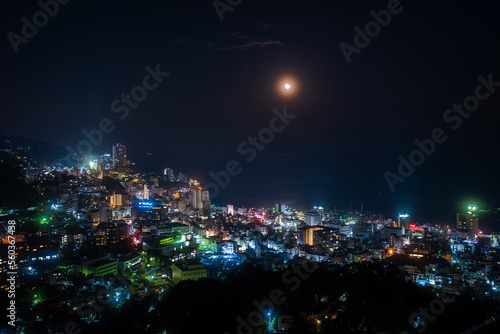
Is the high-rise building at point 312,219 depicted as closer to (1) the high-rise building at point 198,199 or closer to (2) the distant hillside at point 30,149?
(1) the high-rise building at point 198,199

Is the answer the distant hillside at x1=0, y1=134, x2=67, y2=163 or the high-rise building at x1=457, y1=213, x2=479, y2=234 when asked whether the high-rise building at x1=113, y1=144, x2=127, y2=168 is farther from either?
the high-rise building at x1=457, y1=213, x2=479, y2=234

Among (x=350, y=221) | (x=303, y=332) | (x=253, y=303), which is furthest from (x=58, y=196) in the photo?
(x=350, y=221)

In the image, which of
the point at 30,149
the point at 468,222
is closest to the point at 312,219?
the point at 468,222

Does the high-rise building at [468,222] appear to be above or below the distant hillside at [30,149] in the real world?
below

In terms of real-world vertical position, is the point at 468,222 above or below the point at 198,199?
below

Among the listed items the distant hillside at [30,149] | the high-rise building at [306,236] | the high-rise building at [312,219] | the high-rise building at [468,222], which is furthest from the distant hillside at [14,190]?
the high-rise building at [468,222]

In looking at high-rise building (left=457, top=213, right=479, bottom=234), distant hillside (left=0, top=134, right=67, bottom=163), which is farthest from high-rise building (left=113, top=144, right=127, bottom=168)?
high-rise building (left=457, top=213, right=479, bottom=234)

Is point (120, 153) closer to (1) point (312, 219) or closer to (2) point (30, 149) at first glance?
(2) point (30, 149)

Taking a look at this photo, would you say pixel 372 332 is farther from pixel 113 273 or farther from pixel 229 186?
pixel 229 186

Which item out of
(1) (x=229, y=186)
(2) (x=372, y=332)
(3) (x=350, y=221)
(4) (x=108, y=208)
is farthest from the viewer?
(1) (x=229, y=186)

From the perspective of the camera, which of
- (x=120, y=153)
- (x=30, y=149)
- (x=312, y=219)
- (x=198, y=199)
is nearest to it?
(x=312, y=219)

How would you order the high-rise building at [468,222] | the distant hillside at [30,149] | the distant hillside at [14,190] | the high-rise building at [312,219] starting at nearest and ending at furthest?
the distant hillside at [14,190] → the high-rise building at [468,222] → the distant hillside at [30,149] → the high-rise building at [312,219]
